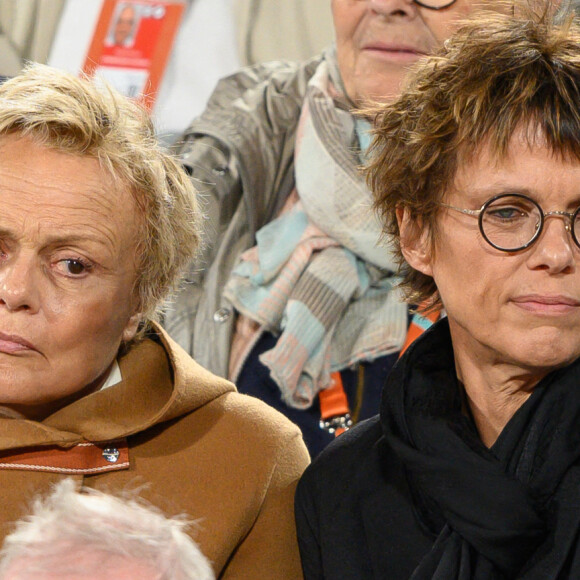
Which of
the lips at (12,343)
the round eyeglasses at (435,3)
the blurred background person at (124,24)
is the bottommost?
the lips at (12,343)

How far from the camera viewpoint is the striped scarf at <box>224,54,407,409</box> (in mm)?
3062

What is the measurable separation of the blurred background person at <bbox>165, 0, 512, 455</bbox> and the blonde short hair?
0.60 metres

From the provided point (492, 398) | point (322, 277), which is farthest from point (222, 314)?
point (492, 398)

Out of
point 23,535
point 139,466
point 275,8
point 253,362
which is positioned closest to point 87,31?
point 275,8

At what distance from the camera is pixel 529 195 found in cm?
203

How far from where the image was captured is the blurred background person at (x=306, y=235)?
307 centimetres

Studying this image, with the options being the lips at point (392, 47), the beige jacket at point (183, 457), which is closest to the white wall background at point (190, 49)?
the lips at point (392, 47)

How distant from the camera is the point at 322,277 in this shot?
3117mm

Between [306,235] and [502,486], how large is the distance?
4.44 feet

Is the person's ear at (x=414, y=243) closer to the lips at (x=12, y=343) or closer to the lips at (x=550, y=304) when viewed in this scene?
the lips at (x=550, y=304)

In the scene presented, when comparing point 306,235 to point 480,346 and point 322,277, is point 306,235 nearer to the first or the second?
point 322,277

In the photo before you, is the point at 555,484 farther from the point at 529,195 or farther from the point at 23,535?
the point at 23,535

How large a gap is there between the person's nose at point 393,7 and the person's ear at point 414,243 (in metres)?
0.92

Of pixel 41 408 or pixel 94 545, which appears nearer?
pixel 94 545
